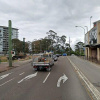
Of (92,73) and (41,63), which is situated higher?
(41,63)

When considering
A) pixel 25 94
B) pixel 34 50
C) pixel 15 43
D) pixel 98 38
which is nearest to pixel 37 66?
pixel 25 94

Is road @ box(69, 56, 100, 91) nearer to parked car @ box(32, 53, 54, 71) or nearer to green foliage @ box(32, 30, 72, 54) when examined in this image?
parked car @ box(32, 53, 54, 71)

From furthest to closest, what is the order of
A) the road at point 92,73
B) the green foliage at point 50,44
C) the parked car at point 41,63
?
the green foliage at point 50,44, the parked car at point 41,63, the road at point 92,73

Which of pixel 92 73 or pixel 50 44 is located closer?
pixel 92 73

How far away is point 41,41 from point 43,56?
6371 centimetres

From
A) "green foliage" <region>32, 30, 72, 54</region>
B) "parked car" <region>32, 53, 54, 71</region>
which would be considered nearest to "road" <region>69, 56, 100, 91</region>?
"parked car" <region>32, 53, 54, 71</region>

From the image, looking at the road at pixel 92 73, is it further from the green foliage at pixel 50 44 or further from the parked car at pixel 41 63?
the green foliage at pixel 50 44

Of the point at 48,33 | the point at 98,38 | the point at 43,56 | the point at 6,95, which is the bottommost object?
the point at 6,95

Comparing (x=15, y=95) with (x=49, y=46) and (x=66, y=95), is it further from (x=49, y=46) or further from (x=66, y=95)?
(x=49, y=46)

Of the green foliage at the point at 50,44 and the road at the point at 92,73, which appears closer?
the road at the point at 92,73

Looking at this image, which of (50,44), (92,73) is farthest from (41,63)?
(50,44)

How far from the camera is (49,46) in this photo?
252 feet

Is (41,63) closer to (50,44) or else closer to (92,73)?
(92,73)

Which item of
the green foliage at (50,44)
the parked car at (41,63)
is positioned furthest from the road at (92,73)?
the green foliage at (50,44)
